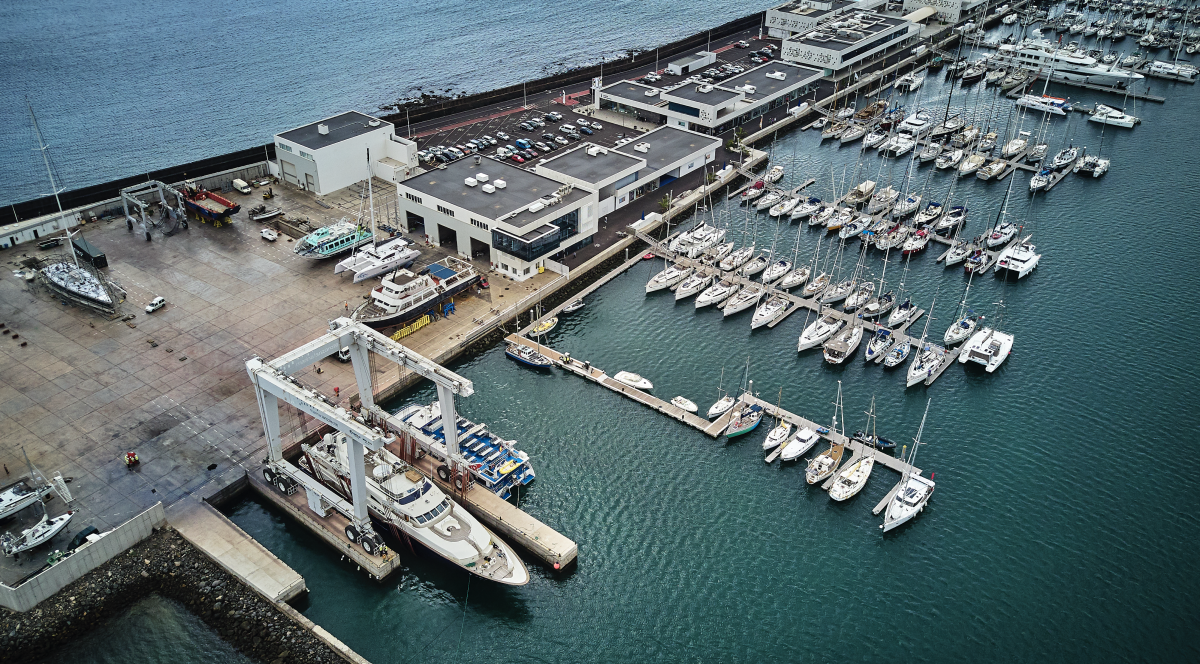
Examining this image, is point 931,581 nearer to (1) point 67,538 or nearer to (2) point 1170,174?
(1) point 67,538

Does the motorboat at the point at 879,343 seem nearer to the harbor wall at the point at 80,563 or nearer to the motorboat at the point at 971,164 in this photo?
the motorboat at the point at 971,164

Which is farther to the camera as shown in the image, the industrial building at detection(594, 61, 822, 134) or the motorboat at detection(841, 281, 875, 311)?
the industrial building at detection(594, 61, 822, 134)

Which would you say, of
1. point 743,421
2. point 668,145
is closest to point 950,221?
point 668,145

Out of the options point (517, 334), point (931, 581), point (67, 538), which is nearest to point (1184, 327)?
point (931, 581)

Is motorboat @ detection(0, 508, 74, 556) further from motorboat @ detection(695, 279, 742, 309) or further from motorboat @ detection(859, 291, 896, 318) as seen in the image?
motorboat @ detection(859, 291, 896, 318)

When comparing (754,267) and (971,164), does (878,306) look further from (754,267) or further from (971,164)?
(971,164)

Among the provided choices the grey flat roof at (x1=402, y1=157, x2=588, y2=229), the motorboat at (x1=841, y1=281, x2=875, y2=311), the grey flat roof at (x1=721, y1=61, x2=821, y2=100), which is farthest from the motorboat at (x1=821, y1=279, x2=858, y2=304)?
the grey flat roof at (x1=721, y1=61, x2=821, y2=100)

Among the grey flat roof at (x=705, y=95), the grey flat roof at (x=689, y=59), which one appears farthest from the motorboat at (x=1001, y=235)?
the grey flat roof at (x=689, y=59)
